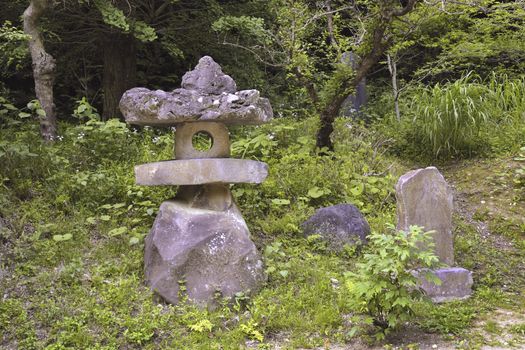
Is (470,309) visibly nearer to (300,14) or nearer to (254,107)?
(254,107)

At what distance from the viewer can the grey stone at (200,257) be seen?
191 inches

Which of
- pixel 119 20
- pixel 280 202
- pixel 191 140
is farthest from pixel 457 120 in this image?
pixel 119 20

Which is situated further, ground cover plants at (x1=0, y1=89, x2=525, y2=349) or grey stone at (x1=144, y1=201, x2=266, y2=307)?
grey stone at (x1=144, y1=201, x2=266, y2=307)

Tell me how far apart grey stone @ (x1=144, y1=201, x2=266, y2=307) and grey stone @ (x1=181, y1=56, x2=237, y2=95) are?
1.17 metres

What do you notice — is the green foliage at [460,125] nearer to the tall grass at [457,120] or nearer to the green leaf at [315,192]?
the tall grass at [457,120]

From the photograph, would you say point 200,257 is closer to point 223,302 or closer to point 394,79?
point 223,302

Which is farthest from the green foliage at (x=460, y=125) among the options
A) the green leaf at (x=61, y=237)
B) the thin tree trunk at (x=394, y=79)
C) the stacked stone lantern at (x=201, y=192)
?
the green leaf at (x=61, y=237)

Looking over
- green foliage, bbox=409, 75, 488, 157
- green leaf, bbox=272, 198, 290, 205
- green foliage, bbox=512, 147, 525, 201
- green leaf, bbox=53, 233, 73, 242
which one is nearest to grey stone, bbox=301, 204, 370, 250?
green leaf, bbox=272, 198, 290, 205

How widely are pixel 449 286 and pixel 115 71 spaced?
5.97 m

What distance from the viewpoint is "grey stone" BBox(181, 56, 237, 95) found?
5.29 meters

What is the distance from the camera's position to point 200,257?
16.1ft

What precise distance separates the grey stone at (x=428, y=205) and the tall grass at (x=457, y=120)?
152 inches

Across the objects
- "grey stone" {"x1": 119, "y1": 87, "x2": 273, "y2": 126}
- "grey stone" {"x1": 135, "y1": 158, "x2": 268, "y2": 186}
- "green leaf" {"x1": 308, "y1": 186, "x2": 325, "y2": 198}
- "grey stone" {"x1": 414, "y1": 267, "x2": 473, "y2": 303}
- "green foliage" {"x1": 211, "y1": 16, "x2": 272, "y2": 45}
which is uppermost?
"green foliage" {"x1": 211, "y1": 16, "x2": 272, "y2": 45}

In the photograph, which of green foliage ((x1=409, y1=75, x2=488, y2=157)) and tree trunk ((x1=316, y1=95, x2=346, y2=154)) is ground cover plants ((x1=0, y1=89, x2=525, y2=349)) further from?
green foliage ((x1=409, y1=75, x2=488, y2=157))
